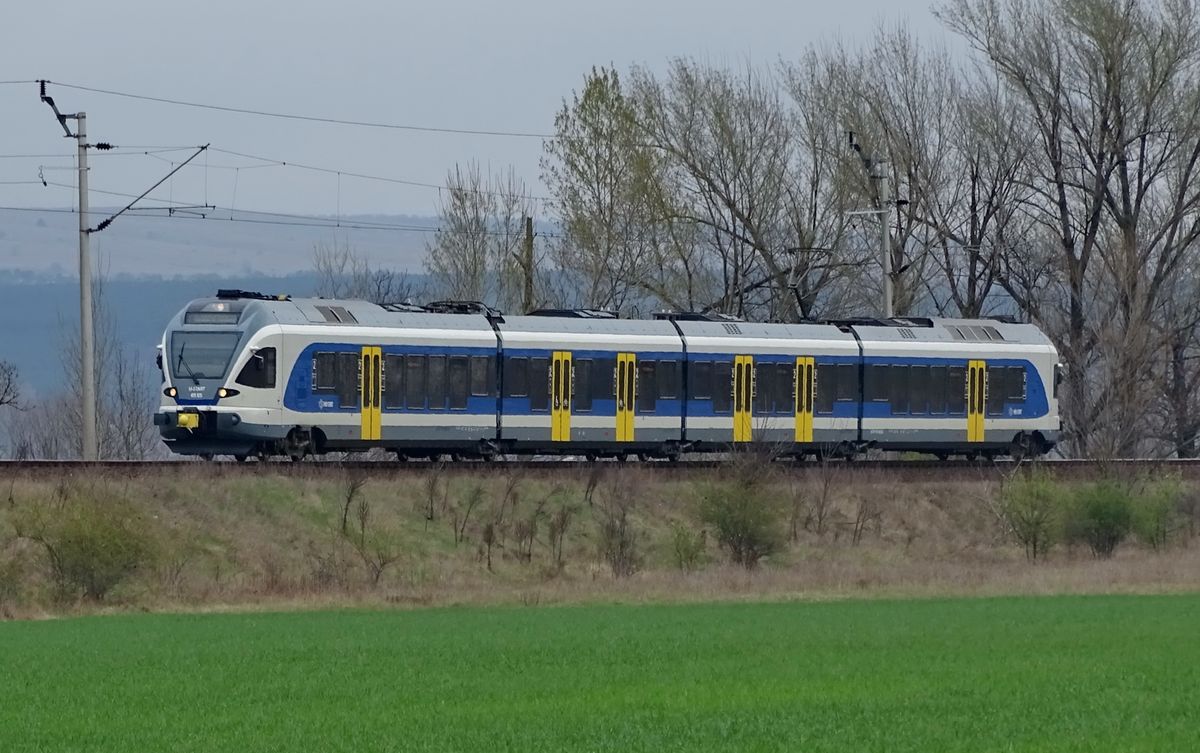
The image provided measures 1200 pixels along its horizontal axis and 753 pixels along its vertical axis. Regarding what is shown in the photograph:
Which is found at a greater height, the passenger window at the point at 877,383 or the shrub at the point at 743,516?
the passenger window at the point at 877,383

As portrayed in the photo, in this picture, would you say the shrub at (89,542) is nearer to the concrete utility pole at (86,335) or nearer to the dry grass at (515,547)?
the dry grass at (515,547)

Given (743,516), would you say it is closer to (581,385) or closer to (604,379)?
(604,379)

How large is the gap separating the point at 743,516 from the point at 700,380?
120 inches

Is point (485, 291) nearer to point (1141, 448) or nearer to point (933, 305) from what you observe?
point (933, 305)

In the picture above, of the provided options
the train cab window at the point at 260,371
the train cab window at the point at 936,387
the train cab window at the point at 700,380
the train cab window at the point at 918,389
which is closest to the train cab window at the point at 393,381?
the train cab window at the point at 260,371

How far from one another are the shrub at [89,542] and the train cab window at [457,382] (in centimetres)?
696

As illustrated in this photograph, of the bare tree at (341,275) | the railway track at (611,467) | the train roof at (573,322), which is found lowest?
the railway track at (611,467)

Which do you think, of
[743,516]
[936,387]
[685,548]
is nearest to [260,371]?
[685,548]

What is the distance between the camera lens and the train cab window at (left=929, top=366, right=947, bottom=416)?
45125 millimetres

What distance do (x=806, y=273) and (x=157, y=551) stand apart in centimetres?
3149

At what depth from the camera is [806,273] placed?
2453 inches

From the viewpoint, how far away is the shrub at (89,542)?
112 ft

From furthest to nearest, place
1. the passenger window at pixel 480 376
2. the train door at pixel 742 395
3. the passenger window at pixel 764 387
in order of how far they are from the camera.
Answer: the passenger window at pixel 764 387, the train door at pixel 742 395, the passenger window at pixel 480 376

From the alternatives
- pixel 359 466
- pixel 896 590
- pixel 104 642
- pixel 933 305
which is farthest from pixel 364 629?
pixel 933 305
